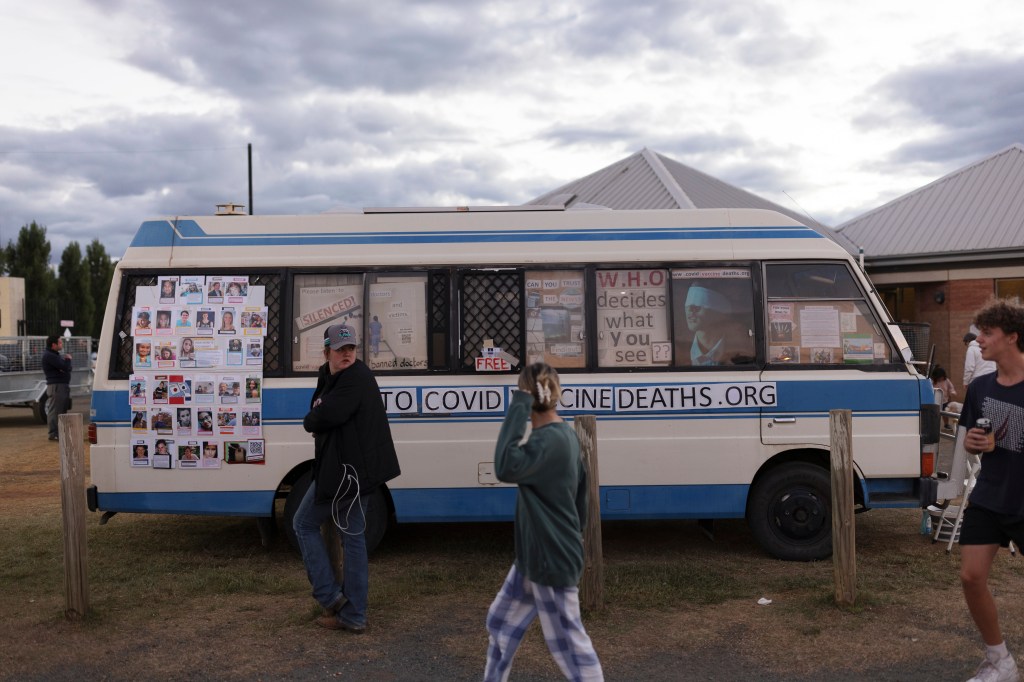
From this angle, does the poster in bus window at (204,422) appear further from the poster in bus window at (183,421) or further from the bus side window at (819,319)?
the bus side window at (819,319)

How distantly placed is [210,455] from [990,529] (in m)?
5.40

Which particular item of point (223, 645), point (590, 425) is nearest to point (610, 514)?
point (590, 425)

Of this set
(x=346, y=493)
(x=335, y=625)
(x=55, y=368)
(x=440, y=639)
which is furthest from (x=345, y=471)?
(x=55, y=368)

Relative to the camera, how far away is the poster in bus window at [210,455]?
7285 mm

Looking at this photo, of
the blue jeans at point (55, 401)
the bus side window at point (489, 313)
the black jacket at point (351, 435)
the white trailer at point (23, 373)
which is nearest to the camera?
the black jacket at point (351, 435)

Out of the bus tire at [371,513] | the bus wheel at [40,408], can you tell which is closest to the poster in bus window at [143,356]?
the bus tire at [371,513]

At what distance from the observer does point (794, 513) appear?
7301 millimetres

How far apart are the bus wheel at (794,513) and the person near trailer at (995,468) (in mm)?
2629

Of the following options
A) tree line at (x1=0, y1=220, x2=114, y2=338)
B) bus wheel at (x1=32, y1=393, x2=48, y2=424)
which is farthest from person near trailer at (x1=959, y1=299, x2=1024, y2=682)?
tree line at (x1=0, y1=220, x2=114, y2=338)

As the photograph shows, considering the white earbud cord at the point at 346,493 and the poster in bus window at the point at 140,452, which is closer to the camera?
the white earbud cord at the point at 346,493

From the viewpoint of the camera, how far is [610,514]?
288 inches

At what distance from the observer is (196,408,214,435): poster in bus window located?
727 centimetres

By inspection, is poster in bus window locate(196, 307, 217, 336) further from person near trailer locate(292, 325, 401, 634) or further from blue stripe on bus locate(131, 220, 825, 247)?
person near trailer locate(292, 325, 401, 634)

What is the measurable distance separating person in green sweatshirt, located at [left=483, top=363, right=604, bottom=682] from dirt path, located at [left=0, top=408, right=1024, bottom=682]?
1150mm
